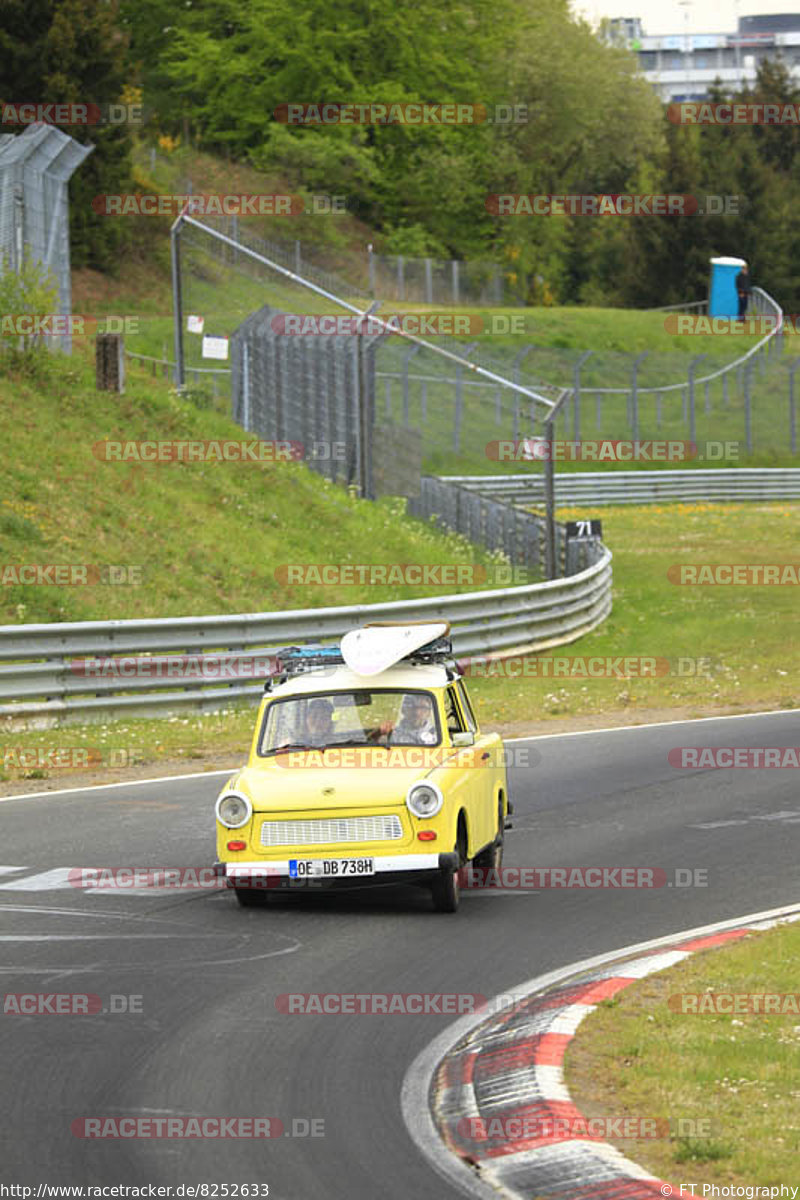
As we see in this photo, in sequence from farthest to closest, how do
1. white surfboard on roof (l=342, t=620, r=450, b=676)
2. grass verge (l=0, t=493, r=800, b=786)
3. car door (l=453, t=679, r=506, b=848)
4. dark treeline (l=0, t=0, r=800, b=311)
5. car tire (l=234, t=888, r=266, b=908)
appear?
dark treeline (l=0, t=0, r=800, b=311) < grass verge (l=0, t=493, r=800, b=786) < white surfboard on roof (l=342, t=620, r=450, b=676) < car door (l=453, t=679, r=506, b=848) < car tire (l=234, t=888, r=266, b=908)

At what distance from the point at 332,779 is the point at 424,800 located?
637mm

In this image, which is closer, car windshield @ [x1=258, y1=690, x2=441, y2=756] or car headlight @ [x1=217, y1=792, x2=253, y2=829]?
car headlight @ [x1=217, y1=792, x2=253, y2=829]

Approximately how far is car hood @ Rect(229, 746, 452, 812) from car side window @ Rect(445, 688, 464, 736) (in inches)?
17.2

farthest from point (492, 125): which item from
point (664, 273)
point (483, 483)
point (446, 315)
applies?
point (483, 483)

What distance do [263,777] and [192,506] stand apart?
1703 centimetres

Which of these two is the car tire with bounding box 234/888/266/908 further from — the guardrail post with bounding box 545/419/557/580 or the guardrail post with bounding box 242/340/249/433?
the guardrail post with bounding box 242/340/249/433

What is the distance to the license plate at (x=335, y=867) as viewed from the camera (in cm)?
1121

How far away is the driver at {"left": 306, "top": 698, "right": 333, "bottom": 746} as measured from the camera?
476 inches

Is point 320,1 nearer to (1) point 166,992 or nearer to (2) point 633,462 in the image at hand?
(2) point 633,462

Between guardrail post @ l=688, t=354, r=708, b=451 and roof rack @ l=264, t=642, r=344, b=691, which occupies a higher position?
guardrail post @ l=688, t=354, r=708, b=451

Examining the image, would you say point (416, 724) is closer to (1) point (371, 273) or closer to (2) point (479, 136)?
(1) point (371, 273)

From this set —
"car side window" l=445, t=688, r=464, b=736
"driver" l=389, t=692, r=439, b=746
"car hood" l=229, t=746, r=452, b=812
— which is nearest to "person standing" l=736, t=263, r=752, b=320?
"car side window" l=445, t=688, r=464, b=736

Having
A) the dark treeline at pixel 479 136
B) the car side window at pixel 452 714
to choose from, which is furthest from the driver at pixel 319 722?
the dark treeline at pixel 479 136

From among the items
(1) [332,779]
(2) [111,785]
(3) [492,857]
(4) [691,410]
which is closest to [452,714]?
(3) [492,857]
